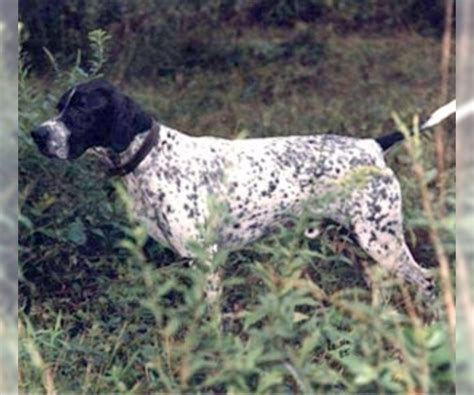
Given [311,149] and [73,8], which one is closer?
[311,149]

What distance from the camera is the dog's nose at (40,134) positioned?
5.17m

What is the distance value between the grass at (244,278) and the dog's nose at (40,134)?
258mm

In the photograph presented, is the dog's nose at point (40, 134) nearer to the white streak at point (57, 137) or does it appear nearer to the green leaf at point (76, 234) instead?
the white streak at point (57, 137)

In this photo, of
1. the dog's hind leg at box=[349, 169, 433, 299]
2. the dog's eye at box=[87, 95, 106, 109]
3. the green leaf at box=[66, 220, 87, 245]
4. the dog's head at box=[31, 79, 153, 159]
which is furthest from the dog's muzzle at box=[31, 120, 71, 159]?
the dog's hind leg at box=[349, 169, 433, 299]

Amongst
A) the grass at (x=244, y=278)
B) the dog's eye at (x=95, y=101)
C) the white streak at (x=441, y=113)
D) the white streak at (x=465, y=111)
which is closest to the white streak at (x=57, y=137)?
the dog's eye at (x=95, y=101)

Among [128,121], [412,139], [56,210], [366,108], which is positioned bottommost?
[366,108]

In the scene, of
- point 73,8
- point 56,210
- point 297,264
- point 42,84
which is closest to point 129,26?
point 73,8

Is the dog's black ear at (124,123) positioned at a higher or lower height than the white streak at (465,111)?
lower

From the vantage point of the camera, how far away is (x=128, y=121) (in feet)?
17.2

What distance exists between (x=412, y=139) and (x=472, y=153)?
0.51 meters

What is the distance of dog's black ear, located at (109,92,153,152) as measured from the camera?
5.22 m

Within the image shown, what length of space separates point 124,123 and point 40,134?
289mm

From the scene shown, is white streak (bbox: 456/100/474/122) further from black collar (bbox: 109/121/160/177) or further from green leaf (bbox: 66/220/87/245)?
green leaf (bbox: 66/220/87/245)

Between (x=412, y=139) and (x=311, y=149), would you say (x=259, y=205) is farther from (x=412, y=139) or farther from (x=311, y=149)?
(x=412, y=139)
